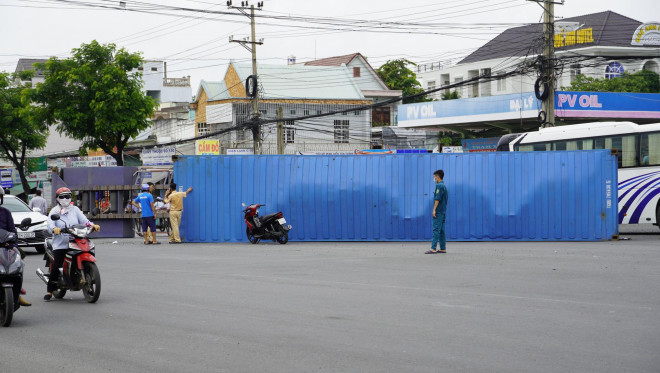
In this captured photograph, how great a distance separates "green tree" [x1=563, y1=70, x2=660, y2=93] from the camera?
185ft

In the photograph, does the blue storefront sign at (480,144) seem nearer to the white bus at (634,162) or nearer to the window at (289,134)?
the window at (289,134)

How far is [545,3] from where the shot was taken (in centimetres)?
2680

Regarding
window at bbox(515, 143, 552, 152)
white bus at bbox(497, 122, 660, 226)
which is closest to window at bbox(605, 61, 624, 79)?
window at bbox(515, 143, 552, 152)

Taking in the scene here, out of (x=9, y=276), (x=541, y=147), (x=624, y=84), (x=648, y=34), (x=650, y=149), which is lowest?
(x=9, y=276)

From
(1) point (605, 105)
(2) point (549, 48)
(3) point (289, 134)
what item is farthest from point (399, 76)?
(2) point (549, 48)

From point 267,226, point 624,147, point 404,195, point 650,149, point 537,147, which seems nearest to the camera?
point 267,226

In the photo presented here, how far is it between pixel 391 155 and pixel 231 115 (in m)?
33.8

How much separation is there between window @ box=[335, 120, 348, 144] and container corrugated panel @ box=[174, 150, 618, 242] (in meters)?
33.7

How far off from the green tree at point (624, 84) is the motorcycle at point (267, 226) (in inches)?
1559

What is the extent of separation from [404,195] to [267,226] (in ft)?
12.7

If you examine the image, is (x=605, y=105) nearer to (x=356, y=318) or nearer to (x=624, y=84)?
(x=624, y=84)

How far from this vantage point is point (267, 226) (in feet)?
70.2

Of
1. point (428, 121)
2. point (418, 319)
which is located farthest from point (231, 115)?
point (418, 319)

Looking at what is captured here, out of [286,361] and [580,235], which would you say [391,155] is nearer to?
[580,235]
